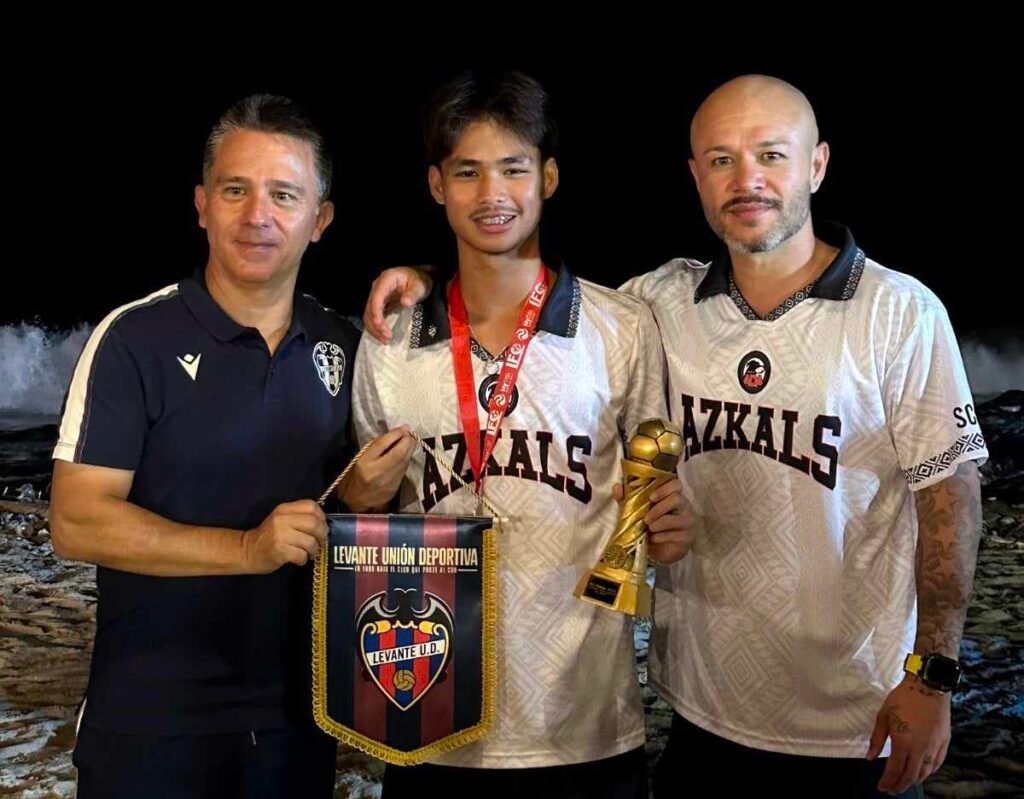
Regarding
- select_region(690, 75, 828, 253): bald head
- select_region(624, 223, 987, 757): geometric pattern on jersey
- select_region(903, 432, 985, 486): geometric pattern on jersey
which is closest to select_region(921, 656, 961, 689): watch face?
select_region(624, 223, 987, 757): geometric pattern on jersey

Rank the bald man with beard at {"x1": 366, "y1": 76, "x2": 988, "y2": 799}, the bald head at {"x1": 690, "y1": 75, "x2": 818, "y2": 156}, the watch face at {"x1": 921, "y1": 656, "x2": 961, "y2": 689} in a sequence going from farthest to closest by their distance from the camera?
the bald head at {"x1": 690, "y1": 75, "x2": 818, "y2": 156} → the bald man with beard at {"x1": 366, "y1": 76, "x2": 988, "y2": 799} → the watch face at {"x1": 921, "y1": 656, "x2": 961, "y2": 689}

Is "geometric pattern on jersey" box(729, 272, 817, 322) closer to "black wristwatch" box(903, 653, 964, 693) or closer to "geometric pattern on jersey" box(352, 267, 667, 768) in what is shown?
"geometric pattern on jersey" box(352, 267, 667, 768)

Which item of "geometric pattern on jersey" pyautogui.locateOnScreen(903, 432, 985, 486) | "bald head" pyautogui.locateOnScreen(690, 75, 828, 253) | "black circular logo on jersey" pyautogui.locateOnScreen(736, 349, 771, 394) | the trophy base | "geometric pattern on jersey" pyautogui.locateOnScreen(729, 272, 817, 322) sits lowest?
the trophy base

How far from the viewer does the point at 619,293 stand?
1784mm

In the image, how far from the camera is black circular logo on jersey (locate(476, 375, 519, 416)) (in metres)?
1.65

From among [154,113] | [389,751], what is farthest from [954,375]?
[154,113]

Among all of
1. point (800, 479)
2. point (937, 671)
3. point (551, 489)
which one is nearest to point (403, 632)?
point (551, 489)

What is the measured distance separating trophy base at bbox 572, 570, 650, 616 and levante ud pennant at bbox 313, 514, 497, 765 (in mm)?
153

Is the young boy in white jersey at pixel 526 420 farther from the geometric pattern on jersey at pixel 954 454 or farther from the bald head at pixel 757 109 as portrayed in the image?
the geometric pattern on jersey at pixel 954 454

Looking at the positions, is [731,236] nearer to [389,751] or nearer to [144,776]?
[389,751]

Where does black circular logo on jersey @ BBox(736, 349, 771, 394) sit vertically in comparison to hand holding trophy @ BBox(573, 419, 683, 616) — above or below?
above

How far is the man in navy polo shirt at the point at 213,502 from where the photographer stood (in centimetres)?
151

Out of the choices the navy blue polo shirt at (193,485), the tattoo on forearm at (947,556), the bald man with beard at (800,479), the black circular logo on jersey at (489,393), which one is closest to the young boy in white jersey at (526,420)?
the black circular logo on jersey at (489,393)

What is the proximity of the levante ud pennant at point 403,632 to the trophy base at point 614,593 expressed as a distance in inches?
6.0
